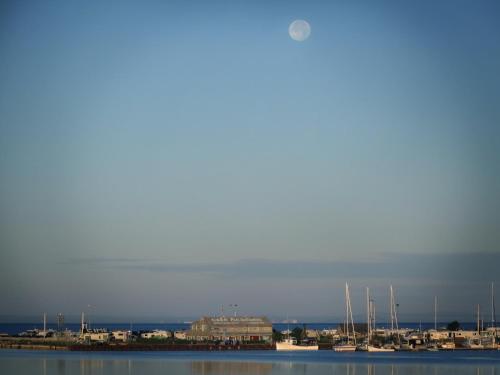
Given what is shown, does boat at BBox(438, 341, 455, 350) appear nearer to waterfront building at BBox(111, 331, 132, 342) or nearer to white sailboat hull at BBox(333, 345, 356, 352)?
white sailboat hull at BBox(333, 345, 356, 352)

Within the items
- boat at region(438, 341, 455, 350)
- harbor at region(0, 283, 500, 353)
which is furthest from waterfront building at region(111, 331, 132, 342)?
boat at region(438, 341, 455, 350)

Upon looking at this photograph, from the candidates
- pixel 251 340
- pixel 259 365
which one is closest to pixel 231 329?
pixel 251 340

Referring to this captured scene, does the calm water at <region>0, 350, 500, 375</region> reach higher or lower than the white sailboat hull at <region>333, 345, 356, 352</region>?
higher

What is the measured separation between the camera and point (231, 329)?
101 metres

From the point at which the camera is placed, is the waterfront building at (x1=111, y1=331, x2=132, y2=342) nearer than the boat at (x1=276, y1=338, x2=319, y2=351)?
No

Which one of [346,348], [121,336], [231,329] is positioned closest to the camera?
[346,348]

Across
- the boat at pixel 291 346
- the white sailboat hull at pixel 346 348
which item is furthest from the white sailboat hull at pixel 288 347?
the white sailboat hull at pixel 346 348

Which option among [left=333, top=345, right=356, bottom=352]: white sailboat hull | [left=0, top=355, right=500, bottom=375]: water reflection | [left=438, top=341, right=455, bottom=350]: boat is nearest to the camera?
[left=0, top=355, right=500, bottom=375]: water reflection

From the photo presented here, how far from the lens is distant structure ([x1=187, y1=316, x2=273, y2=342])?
100375 mm

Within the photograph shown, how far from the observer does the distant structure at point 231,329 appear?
10038 cm

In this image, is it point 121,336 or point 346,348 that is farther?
point 121,336

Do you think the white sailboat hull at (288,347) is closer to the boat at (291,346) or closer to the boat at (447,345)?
the boat at (291,346)

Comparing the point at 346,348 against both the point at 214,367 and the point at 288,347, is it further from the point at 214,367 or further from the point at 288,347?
the point at 214,367

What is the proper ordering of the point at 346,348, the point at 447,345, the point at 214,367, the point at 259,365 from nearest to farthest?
the point at 214,367
the point at 259,365
the point at 346,348
the point at 447,345
